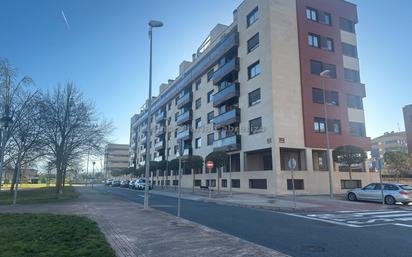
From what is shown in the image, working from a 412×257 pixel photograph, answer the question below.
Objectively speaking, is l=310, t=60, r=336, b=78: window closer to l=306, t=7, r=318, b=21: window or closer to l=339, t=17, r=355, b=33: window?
l=306, t=7, r=318, b=21: window

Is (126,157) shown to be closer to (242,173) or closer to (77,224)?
(242,173)

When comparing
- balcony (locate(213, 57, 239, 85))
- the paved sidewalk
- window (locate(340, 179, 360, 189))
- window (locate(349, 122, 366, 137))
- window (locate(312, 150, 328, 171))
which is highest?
balcony (locate(213, 57, 239, 85))

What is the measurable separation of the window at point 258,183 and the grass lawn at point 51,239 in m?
21.9

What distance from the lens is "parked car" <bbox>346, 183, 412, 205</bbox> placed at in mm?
19469

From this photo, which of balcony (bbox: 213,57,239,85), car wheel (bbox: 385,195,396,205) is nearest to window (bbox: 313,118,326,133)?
balcony (bbox: 213,57,239,85)

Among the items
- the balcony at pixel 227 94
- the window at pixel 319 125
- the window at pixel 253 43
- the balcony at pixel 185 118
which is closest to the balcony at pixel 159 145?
the balcony at pixel 185 118

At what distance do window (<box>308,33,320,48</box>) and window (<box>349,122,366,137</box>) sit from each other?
373 inches

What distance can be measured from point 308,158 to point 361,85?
1214 centimetres

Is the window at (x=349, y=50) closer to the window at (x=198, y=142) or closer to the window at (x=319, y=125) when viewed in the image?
the window at (x=319, y=125)

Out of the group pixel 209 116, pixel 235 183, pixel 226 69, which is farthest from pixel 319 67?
pixel 209 116

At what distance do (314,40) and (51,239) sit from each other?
32880mm

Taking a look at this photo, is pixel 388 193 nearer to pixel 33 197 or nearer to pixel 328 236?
pixel 328 236

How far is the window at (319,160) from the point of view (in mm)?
32125

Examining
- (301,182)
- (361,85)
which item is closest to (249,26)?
(361,85)
